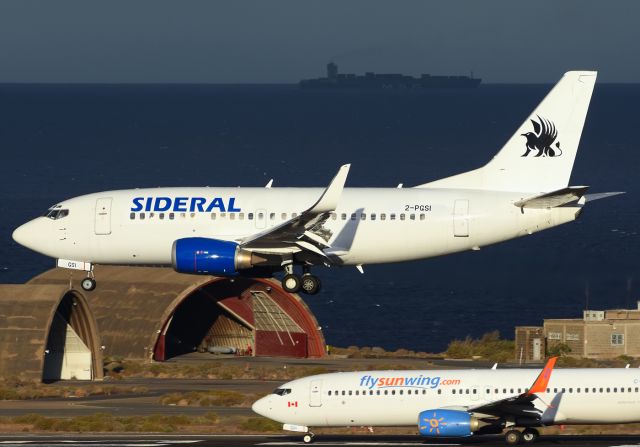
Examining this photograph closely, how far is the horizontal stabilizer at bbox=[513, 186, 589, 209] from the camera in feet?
215

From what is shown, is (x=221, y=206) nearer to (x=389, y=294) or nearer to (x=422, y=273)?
(x=422, y=273)

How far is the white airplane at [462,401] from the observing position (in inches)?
2790

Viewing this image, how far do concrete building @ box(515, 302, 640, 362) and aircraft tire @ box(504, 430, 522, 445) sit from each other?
46.6 m

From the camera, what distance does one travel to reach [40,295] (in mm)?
102000

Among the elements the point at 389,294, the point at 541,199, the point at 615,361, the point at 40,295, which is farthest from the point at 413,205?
the point at 389,294

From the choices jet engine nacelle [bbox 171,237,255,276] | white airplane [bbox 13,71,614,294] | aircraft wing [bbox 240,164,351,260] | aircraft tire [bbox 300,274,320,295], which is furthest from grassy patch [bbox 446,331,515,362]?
jet engine nacelle [bbox 171,237,255,276]

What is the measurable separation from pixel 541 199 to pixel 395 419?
44.8 feet

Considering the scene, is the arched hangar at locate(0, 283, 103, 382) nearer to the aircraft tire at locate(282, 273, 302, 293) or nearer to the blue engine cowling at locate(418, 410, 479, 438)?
the aircraft tire at locate(282, 273, 302, 293)

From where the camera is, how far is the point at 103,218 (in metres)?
69.8

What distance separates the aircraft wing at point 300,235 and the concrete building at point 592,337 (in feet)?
176

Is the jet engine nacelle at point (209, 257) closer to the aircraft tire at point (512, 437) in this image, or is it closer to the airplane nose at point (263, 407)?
the airplane nose at point (263, 407)

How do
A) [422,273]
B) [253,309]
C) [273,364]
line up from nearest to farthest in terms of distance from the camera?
[422,273] → [273,364] → [253,309]

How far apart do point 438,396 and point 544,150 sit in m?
13.1

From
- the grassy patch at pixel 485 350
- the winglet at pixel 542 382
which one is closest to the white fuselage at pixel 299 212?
the winglet at pixel 542 382
